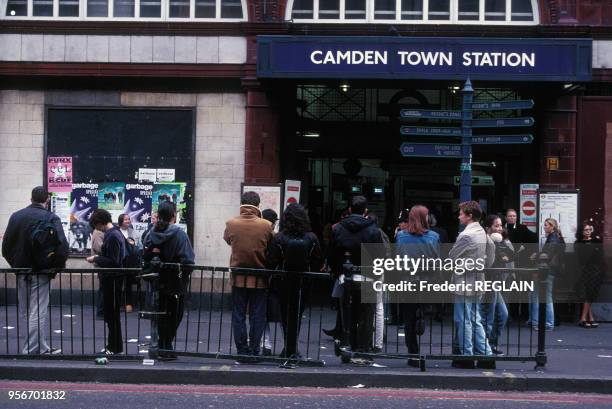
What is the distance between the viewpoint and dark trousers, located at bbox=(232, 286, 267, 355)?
1012 cm

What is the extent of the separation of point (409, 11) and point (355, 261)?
681 cm

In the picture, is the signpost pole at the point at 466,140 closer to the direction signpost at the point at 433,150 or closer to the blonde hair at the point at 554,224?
the direction signpost at the point at 433,150

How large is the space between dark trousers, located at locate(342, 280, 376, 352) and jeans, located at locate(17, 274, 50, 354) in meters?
3.17

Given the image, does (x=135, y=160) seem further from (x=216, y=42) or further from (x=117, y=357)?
(x=117, y=357)

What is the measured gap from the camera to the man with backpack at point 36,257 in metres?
10.0

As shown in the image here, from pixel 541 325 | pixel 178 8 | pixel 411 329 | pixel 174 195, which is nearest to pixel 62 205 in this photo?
pixel 174 195

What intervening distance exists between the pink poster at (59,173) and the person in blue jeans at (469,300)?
803cm

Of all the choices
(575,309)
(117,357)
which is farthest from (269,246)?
(575,309)

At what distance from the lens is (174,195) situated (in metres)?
15.8

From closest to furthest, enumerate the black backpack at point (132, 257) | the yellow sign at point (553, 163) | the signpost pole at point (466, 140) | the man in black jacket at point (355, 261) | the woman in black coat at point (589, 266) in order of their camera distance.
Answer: the man in black jacket at point (355, 261) < the signpost pole at point (466, 140) < the woman in black coat at point (589, 266) < the black backpack at point (132, 257) < the yellow sign at point (553, 163)

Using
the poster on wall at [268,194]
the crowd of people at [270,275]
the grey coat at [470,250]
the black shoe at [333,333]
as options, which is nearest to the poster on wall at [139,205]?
the poster on wall at [268,194]

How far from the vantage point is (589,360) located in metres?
11.0

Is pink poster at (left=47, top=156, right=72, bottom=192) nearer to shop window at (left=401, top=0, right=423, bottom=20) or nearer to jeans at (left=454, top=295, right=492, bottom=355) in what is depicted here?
shop window at (left=401, top=0, right=423, bottom=20)

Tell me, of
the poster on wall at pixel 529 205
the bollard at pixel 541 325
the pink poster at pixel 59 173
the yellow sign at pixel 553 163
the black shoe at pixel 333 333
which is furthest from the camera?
the pink poster at pixel 59 173
